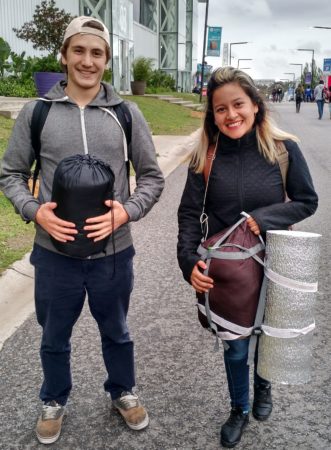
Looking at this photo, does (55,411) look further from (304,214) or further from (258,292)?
(304,214)

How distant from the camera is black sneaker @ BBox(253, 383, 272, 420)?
9.29 ft

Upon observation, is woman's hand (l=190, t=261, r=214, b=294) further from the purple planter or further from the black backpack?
the purple planter

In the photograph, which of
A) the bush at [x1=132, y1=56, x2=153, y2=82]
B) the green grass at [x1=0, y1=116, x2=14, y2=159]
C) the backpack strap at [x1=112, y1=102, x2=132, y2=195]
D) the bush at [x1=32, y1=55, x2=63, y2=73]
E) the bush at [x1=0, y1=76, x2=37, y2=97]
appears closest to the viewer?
the backpack strap at [x1=112, y1=102, x2=132, y2=195]

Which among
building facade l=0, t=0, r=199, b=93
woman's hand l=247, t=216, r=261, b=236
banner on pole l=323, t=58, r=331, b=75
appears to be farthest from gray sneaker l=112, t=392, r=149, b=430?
banner on pole l=323, t=58, r=331, b=75

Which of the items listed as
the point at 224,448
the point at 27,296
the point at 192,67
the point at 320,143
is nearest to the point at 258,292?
the point at 224,448

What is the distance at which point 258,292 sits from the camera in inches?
95.3

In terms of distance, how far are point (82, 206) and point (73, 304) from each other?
1.85 ft

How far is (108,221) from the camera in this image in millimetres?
2346

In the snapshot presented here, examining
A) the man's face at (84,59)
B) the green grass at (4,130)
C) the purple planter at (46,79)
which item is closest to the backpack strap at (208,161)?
the man's face at (84,59)

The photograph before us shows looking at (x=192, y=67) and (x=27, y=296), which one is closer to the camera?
(x=27, y=296)

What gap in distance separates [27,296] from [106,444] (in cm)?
211

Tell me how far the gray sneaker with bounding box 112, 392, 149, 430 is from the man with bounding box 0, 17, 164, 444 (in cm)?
1

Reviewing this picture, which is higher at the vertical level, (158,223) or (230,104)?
(230,104)

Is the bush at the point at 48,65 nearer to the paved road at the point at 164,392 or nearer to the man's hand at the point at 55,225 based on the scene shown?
the paved road at the point at 164,392
